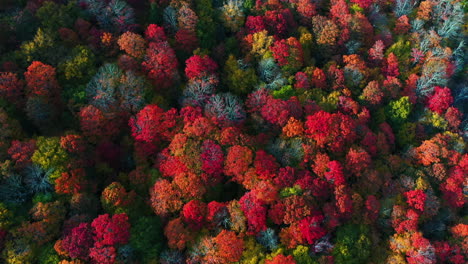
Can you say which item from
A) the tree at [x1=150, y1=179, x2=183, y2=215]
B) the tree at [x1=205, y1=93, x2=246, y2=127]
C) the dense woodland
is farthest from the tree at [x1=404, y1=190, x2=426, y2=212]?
the tree at [x1=150, y1=179, x2=183, y2=215]

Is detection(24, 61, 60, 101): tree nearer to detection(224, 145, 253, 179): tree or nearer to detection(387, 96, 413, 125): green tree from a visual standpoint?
detection(224, 145, 253, 179): tree

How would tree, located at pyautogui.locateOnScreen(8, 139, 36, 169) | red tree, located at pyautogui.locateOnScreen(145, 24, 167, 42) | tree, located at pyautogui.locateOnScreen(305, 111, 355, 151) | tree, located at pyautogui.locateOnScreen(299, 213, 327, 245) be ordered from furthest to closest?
red tree, located at pyautogui.locateOnScreen(145, 24, 167, 42) → tree, located at pyautogui.locateOnScreen(305, 111, 355, 151) → tree, located at pyautogui.locateOnScreen(8, 139, 36, 169) → tree, located at pyautogui.locateOnScreen(299, 213, 327, 245)

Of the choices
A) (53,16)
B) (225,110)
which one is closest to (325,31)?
(225,110)

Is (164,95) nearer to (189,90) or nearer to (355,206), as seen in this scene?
(189,90)

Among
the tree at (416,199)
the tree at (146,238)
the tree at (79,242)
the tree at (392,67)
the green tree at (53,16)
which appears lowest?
the tree at (146,238)

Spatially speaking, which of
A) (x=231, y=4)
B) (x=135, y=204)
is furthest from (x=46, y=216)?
(x=231, y=4)

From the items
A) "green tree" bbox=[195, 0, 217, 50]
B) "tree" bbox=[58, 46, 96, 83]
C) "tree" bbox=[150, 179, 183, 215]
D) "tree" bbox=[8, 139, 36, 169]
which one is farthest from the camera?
"green tree" bbox=[195, 0, 217, 50]

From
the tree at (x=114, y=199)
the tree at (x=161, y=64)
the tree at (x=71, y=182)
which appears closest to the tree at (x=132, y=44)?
the tree at (x=161, y=64)

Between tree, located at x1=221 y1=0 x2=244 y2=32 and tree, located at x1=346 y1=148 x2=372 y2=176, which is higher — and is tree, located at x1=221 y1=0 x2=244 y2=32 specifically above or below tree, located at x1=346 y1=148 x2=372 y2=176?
above

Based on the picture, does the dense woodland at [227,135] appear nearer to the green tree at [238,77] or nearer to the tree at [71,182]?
the tree at [71,182]
